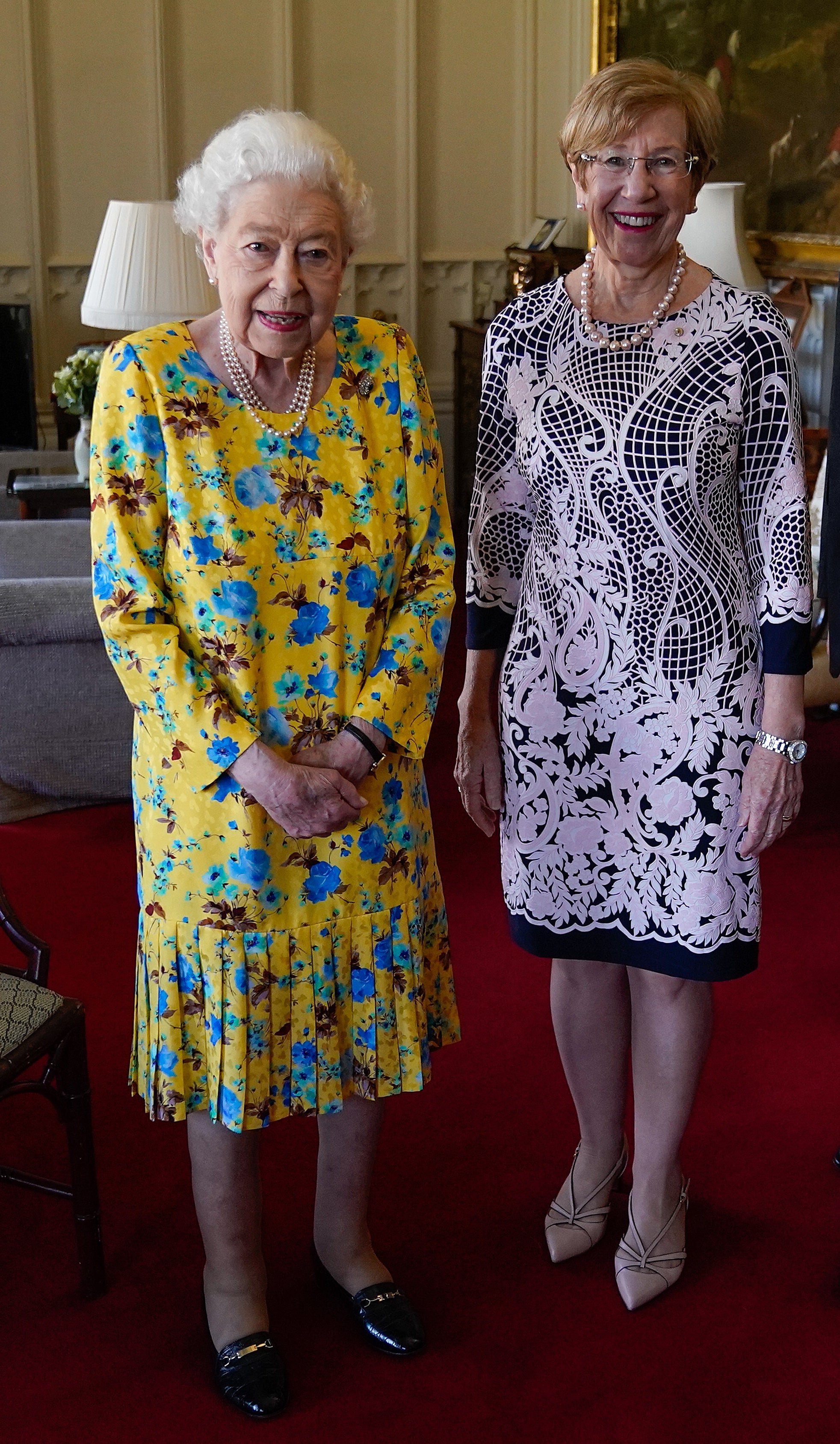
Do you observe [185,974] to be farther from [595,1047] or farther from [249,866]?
[595,1047]

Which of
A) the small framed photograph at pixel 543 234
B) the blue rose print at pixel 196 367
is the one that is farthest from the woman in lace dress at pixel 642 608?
the small framed photograph at pixel 543 234

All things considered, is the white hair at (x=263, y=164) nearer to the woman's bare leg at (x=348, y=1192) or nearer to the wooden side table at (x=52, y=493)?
the woman's bare leg at (x=348, y=1192)

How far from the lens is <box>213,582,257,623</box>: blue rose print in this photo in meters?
1.89

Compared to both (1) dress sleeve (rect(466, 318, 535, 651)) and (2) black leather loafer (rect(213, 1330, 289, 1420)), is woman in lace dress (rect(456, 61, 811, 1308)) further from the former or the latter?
(2) black leather loafer (rect(213, 1330, 289, 1420))

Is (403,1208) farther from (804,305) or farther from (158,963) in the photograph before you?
(804,305)

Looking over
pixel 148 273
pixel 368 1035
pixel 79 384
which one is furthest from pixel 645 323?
pixel 79 384

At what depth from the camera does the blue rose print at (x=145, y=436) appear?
1.85 m

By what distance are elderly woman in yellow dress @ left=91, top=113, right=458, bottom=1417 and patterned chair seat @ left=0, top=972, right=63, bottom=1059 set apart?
8.0 inches

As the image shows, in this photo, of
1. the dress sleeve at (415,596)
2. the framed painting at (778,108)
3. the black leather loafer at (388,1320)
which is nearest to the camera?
the dress sleeve at (415,596)

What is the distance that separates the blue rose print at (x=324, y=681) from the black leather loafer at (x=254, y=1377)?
3.32 ft

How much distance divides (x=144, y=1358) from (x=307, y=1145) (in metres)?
0.63

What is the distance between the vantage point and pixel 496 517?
2227mm

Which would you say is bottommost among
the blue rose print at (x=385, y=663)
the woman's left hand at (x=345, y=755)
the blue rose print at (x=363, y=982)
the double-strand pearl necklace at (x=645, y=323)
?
the blue rose print at (x=363, y=982)

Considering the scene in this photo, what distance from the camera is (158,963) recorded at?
204 cm
